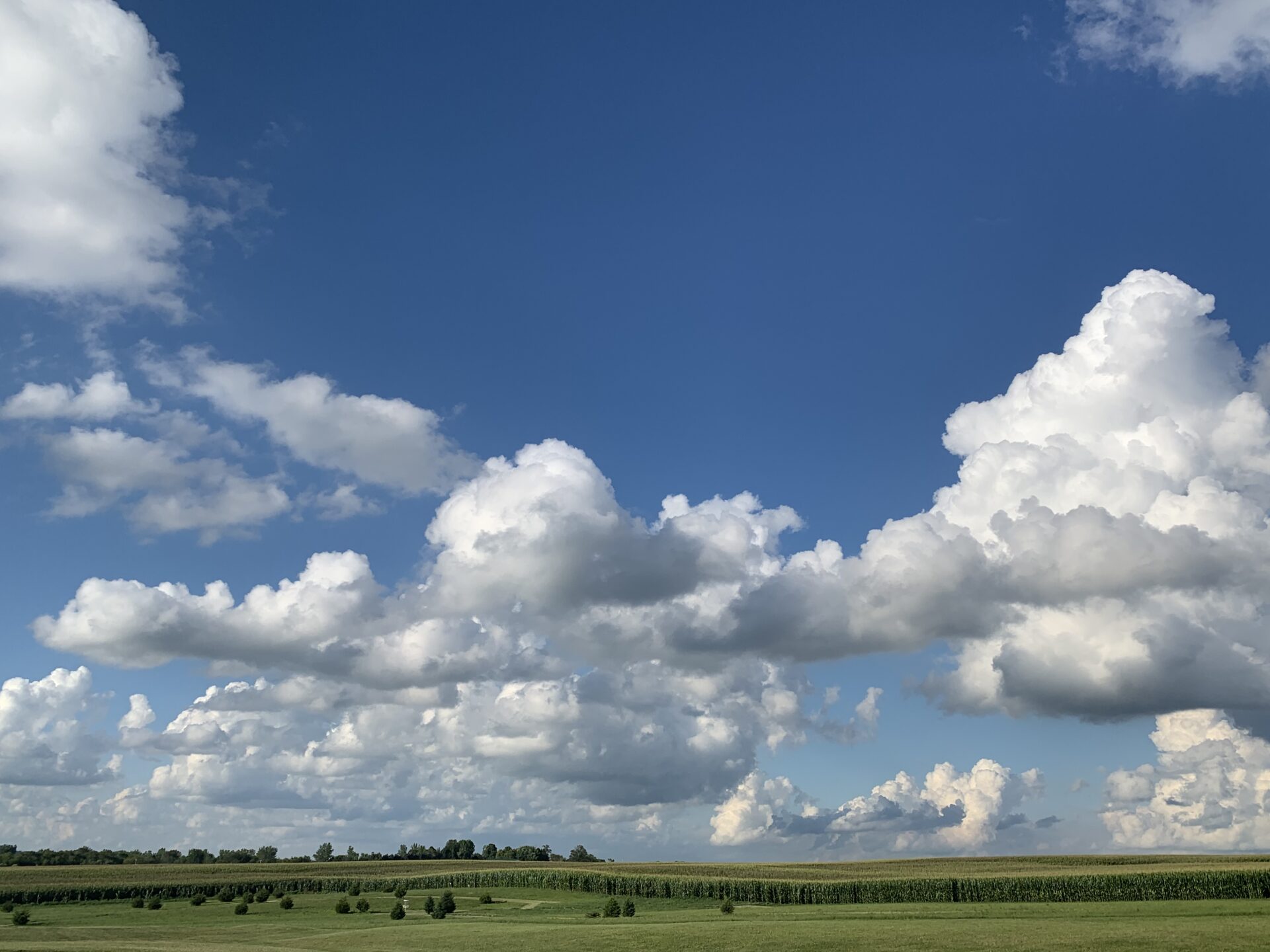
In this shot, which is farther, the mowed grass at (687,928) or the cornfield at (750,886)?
the cornfield at (750,886)

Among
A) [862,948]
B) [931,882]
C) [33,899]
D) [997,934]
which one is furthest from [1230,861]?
[33,899]

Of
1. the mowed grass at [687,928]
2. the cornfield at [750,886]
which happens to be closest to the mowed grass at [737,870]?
the cornfield at [750,886]

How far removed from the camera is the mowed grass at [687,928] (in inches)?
2235

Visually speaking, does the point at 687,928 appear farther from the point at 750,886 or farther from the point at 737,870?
the point at 737,870

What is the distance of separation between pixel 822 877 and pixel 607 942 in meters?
63.7

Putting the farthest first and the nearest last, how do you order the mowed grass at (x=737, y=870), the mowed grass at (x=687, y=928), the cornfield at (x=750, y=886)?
the mowed grass at (x=737, y=870) → the cornfield at (x=750, y=886) → the mowed grass at (x=687, y=928)

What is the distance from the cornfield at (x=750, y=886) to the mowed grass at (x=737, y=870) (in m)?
1.19

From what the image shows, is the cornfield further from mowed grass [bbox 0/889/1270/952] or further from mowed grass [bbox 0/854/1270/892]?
mowed grass [bbox 0/889/1270/952]

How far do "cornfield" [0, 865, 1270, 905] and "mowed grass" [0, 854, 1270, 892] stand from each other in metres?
1.19

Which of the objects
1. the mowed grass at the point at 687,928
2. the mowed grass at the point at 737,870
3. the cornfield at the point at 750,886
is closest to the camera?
the mowed grass at the point at 687,928

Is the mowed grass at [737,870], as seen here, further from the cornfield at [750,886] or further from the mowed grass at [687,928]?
the mowed grass at [687,928]

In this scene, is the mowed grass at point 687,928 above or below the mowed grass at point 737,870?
above

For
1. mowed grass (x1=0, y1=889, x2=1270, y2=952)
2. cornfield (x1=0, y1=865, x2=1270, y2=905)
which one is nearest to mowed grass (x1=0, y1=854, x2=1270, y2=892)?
cornfield (x1=0, y1=865, x2=1270, y2=905)

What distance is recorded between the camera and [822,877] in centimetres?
11819
